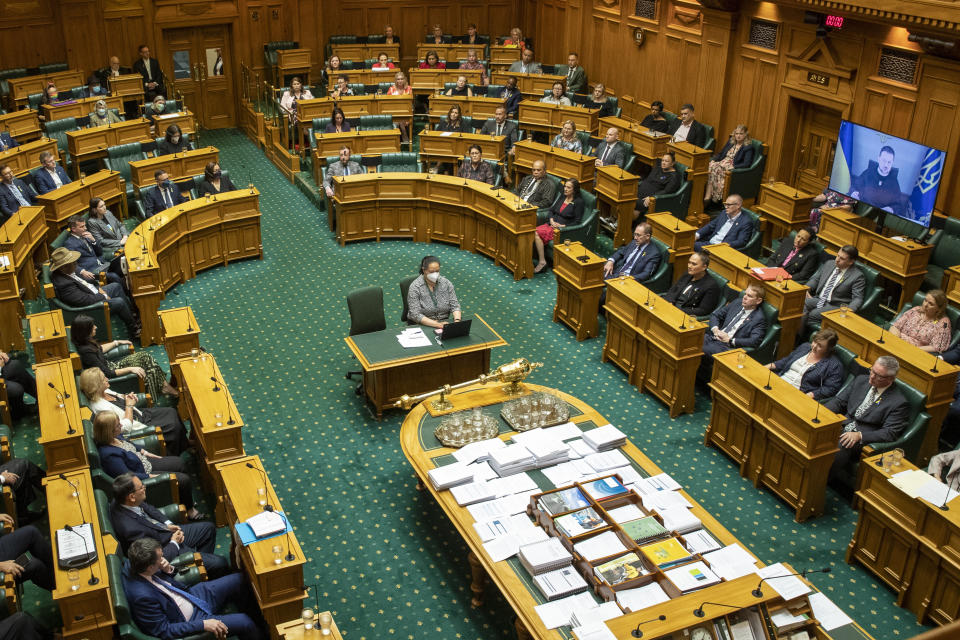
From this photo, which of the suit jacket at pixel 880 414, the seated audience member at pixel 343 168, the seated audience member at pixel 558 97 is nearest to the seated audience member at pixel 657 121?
the seated audience member at pixel 558 97

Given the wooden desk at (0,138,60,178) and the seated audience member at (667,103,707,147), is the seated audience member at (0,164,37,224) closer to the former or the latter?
the wooden desk at (0,138,60,178)

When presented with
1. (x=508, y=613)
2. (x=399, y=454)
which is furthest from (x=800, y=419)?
(x=399, y=454)

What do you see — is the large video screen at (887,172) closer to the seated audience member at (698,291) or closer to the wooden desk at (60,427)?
the seated audience member at (698,291)

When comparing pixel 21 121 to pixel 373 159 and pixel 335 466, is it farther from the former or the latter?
pixel 335 466

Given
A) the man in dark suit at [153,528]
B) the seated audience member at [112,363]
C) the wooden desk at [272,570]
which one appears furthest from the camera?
the seated audience member at [112,363]

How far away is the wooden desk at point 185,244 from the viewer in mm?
9578

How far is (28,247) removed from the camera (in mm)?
10047

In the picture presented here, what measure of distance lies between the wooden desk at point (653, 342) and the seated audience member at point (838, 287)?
1.48 m

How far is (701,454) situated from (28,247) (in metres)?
7.54

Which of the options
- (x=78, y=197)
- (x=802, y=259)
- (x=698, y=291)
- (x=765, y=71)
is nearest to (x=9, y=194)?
(x=78, y=197)

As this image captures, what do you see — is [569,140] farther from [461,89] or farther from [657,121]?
[461,89]

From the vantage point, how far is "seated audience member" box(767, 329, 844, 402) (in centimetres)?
763

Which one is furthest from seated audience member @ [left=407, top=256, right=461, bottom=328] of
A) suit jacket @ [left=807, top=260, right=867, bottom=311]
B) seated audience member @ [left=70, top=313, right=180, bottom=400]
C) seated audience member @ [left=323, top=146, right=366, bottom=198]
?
seated audience member @ [left=323, top=146, right=366, bottom=198]

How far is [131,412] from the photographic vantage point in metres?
7.22
